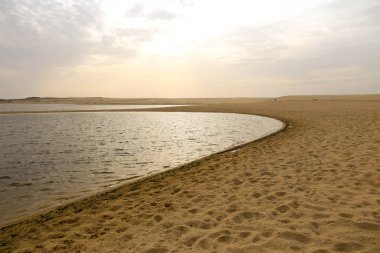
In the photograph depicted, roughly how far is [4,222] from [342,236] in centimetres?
747

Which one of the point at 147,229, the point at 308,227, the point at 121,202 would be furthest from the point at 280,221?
the point at 121,202

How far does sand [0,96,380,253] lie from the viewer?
525cm

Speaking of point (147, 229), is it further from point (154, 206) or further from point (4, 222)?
point (4, 222)

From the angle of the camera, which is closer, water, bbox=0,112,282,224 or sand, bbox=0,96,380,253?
sand, bbox=0,96,380,253

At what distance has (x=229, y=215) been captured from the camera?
6449 millimetres

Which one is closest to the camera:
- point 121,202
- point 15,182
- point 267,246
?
point 267,246

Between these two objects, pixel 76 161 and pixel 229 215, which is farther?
pixel 76 161

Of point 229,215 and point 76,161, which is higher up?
point 229,215

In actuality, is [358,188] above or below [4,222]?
above

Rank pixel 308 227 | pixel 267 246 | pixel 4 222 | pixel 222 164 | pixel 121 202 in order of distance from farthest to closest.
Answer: pixel 222 164, pixel 121 202, pixel 4 222, pixel 308 227, pixel 267 246

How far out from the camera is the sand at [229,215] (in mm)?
5250

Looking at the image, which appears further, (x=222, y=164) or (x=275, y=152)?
(x=275, y=152)

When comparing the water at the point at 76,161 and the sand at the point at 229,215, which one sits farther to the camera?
the water at the point at 76,161

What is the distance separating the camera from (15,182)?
10383 millimetres
